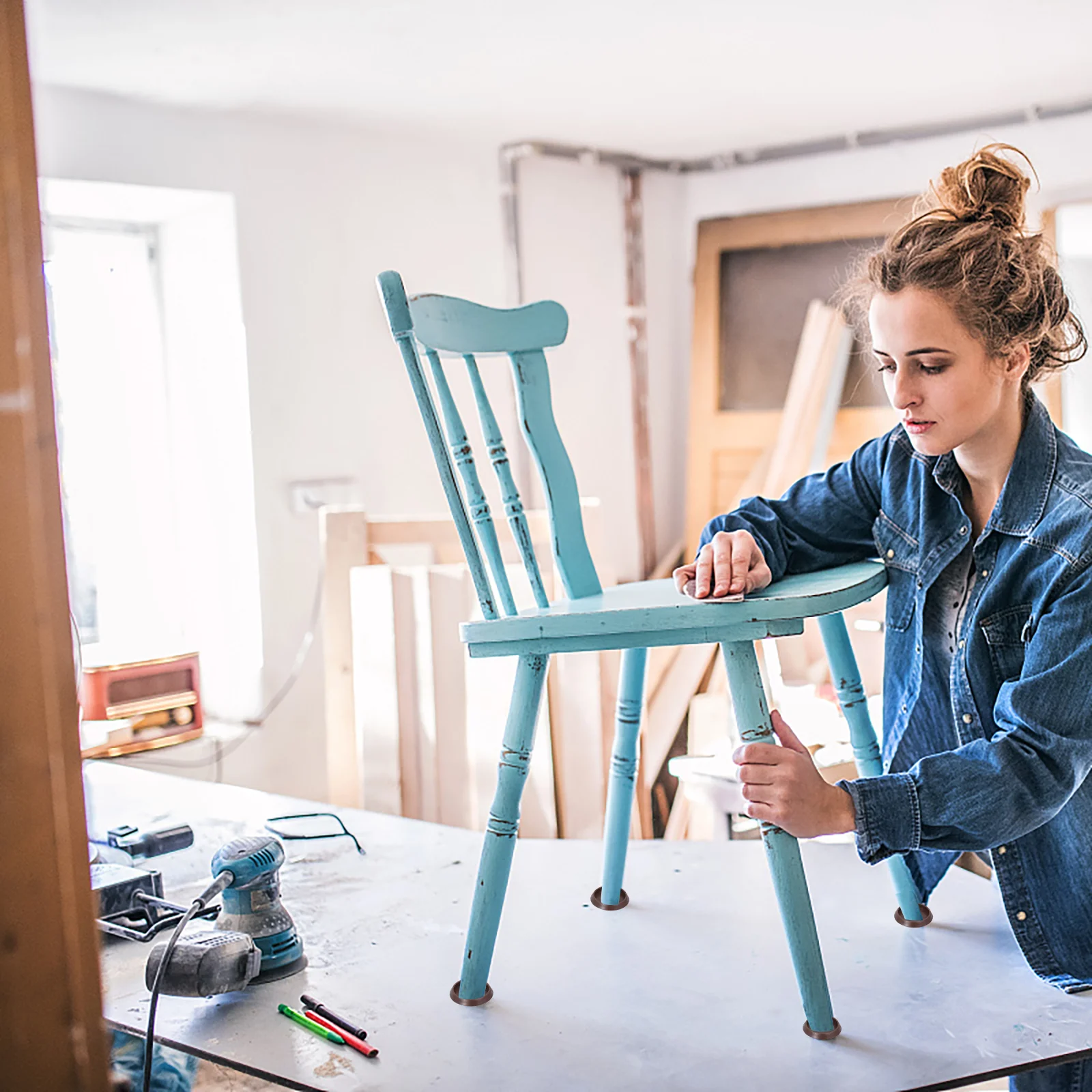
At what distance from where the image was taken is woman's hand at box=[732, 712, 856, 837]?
0.94 meters

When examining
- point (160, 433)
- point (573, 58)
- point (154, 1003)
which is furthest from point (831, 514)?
point (160, 433)

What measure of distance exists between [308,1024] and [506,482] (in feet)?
1.93

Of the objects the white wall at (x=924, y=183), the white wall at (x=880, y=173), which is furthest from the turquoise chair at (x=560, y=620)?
the white wall at (x=880, y=173)

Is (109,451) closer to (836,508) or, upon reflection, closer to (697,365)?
(697,365)

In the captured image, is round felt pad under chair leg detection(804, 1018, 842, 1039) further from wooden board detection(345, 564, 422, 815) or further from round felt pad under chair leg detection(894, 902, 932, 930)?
wooden board detection(345, 564, 422, 815)

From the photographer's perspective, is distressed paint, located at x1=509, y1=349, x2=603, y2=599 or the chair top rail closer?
the chair top rail

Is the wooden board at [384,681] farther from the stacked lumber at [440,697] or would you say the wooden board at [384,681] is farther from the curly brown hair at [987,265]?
the curly brown hair at [987,265]

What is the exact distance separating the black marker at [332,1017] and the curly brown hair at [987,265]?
33.1 inches

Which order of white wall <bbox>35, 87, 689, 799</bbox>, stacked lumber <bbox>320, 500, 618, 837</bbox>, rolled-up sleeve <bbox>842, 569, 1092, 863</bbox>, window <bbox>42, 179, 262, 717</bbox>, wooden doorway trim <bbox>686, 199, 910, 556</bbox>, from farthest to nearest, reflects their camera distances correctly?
wooden doorway trim <bbox>686, 199, 910, 556</bbox>, window <bbox>42, 179, 262, 717</bbox>, white wall <bbox>35, 87, 689, 799</bbox>, stacked lumber <bbox>320, 500, 618, 837</bbox>, rolled-up sleeve <bbox>842, 569, 1092, 863</bbox>

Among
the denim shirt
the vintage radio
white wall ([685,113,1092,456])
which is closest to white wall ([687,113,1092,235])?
white wall ([685,113,1092,456])

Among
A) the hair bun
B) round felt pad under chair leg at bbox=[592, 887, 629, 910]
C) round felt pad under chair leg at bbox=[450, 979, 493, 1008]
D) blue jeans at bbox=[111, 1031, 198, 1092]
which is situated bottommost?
blue jeans at bbox=[111, 1031, 198, 1092]

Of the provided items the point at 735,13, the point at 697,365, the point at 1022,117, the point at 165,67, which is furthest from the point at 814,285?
the point at 165,67

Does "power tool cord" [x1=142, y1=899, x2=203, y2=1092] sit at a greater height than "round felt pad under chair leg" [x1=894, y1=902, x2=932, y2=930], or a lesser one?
greater

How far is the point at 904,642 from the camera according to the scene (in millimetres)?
1229
